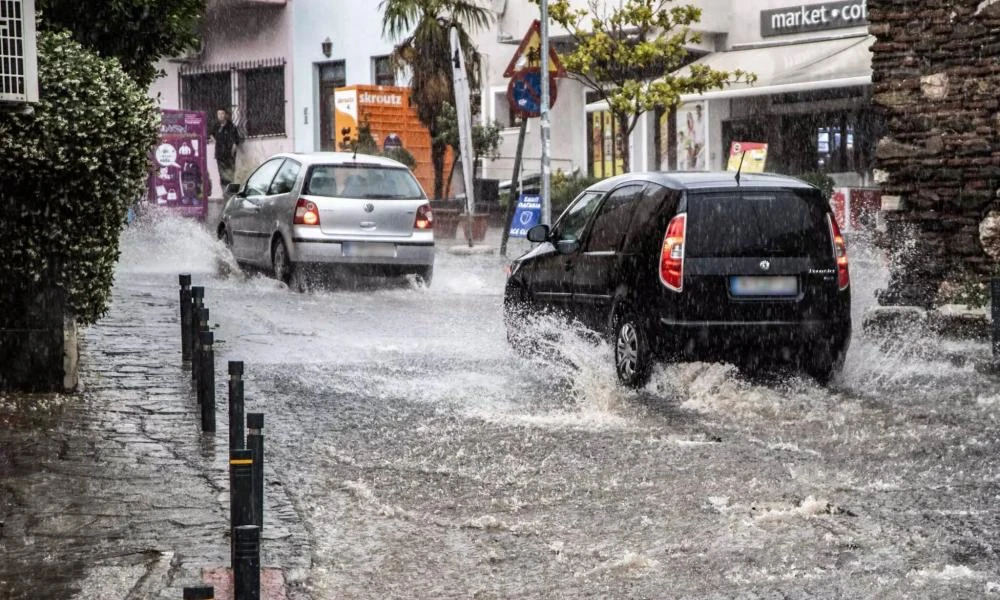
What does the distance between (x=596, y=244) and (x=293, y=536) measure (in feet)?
17.9

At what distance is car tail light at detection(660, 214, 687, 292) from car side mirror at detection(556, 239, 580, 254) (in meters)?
1.39

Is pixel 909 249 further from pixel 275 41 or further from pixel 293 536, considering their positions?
pixel 275 41

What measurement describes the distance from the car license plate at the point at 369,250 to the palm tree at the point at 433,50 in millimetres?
14115

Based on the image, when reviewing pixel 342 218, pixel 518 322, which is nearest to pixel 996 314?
pixel 518 322

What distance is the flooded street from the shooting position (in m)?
6.34

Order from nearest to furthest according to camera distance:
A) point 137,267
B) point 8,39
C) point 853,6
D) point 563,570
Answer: point 563,570 < point 8,39 < point 137,267 < point 853,6

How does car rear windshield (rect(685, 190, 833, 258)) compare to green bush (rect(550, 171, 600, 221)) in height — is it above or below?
below

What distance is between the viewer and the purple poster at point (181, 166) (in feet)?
98.3

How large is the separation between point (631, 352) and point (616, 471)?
290cm

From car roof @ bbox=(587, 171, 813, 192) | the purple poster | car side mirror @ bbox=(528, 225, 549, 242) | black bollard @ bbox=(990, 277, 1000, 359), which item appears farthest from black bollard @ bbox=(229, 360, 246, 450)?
the purple poster

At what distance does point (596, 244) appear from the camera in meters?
→ 12.0

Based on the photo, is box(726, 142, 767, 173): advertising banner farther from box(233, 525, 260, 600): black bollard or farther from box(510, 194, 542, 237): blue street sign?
box(233, 525, 260, 600): black bollard

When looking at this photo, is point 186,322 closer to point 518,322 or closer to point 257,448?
point 518,322

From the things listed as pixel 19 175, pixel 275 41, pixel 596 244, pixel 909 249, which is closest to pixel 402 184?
pixel 909 249
